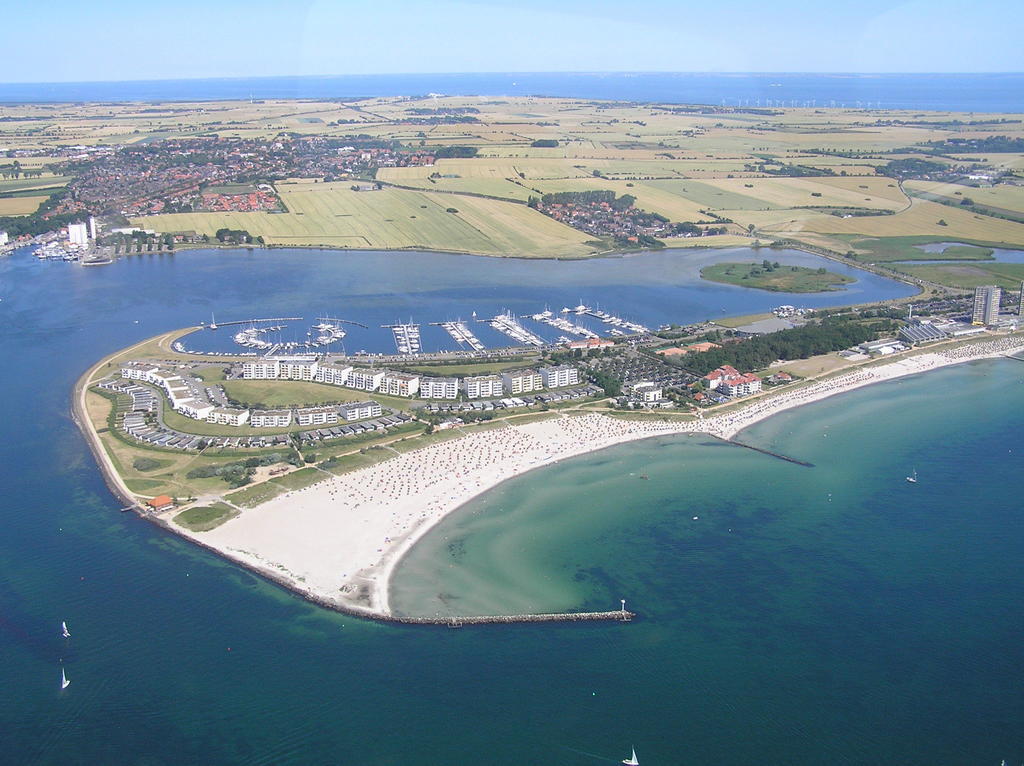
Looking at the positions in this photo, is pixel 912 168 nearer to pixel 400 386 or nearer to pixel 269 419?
pixel 400 386

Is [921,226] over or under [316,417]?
over

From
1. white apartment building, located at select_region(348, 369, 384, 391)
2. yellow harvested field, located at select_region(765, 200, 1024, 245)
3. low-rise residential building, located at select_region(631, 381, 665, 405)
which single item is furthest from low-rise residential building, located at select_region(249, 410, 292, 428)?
yellow harvested field, located at select_region(765, 200, 1024, 245)

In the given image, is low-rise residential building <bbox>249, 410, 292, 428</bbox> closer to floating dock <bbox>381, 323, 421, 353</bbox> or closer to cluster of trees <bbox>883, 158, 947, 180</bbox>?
floating dock <bbox>381, 323, 421, 353</bbox>

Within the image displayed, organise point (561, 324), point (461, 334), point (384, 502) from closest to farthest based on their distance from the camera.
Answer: point (384, 502), point (461, 334), point (561, 324)

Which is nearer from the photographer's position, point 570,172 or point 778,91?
point 570,172

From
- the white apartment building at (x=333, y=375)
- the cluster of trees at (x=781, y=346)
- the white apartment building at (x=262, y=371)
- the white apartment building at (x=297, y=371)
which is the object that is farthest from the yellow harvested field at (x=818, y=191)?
the white apartment building at (x=262, y=371)

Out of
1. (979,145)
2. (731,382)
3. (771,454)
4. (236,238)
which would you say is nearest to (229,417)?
(771,454)
